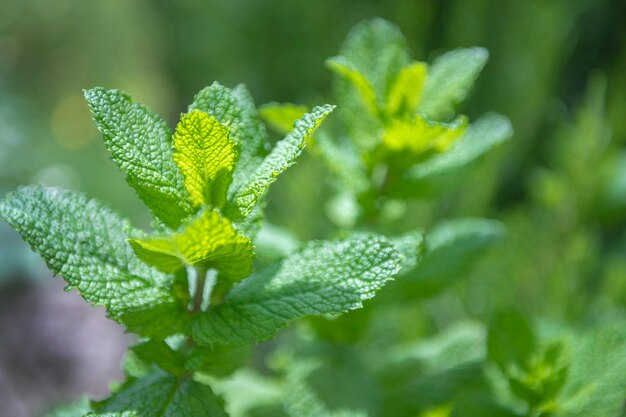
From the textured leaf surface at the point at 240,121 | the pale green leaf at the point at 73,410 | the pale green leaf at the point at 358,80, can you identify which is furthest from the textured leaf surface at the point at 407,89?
the pale green leaf at the point at 73,410

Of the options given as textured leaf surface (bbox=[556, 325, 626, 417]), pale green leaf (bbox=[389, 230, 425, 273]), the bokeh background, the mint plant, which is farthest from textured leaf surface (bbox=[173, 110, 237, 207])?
the bokeh background

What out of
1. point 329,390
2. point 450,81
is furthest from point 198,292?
point 450,81

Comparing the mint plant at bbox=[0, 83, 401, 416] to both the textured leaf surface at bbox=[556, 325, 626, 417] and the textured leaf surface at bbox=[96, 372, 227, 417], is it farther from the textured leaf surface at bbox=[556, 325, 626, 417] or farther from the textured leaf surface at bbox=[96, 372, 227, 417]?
the textured leaf surface at bbox=[556, 325, 626, 417]

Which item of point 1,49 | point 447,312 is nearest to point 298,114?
point 447,312

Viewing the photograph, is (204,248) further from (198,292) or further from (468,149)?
(468,149)

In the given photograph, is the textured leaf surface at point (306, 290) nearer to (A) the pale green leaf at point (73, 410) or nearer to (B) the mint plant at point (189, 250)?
(B) the mint plant at point (189, 250)
